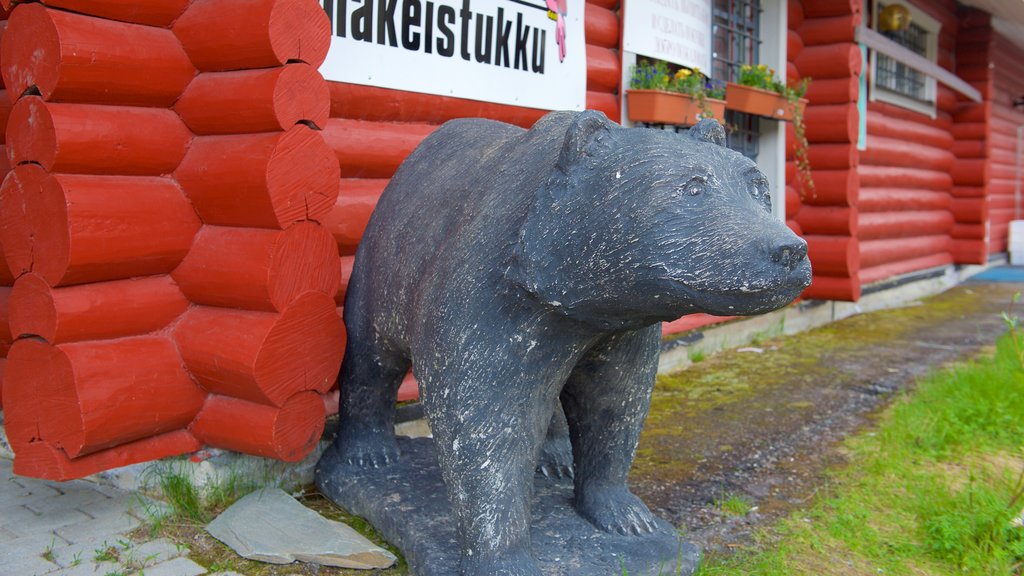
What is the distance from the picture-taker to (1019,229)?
13078 millimetres

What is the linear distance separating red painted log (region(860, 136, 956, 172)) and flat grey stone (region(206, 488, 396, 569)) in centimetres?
684

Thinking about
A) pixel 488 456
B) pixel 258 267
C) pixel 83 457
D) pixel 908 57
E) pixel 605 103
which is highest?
pixel 908 57

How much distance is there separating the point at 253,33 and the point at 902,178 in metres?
8.14

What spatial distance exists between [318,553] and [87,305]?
972 mm

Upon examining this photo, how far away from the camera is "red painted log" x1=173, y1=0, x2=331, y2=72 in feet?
8.22

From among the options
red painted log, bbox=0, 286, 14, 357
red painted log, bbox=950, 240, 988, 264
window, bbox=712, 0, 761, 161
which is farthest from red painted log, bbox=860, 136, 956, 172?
red painted log, bbox=0, 286, 14, 357

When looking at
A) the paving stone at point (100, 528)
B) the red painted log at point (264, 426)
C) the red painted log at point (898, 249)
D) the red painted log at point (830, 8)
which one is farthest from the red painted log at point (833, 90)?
the paving stone at point (100, 528)

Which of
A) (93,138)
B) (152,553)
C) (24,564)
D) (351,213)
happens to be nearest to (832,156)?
(351,213)

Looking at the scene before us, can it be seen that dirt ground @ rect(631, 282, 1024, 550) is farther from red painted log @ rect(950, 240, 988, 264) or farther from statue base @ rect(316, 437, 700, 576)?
red painted log @ rect(950, 240, 988, 264)

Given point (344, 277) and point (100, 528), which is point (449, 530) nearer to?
point (100, 528)

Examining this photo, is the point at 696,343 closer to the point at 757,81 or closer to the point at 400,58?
the point at 757,81

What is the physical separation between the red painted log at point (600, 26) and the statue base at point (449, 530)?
2.66 m

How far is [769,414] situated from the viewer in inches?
168

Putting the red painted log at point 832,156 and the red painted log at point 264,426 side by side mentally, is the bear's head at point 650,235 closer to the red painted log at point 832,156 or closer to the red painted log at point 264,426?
the red painted log at point 264,426
